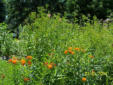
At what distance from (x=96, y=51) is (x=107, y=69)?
15.4 inches

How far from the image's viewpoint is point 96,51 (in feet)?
12.5

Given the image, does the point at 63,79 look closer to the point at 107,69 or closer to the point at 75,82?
the point at 75,82

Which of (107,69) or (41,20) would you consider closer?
(107,69)

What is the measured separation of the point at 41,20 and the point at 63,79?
6.37ft

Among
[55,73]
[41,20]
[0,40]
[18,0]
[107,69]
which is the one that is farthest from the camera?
[18,0]

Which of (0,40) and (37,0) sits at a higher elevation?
(37,0)

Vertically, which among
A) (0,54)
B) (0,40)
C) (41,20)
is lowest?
(0,54)

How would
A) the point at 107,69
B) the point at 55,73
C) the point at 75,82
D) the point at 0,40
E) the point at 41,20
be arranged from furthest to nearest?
the point at 0,40, the point at 41,20, the point at 107,69, the point at 75,82, the point at 55,73

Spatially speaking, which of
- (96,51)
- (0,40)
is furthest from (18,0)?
(96,51)

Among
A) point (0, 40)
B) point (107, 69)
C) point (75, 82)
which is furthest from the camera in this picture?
point (0, 40)

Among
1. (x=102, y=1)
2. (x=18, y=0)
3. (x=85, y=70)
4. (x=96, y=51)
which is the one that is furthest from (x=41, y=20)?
(x=18, y=0)

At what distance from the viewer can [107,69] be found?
3.62 meters

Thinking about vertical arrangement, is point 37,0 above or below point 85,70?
above

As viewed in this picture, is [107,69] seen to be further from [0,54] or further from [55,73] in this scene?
[0,54]
